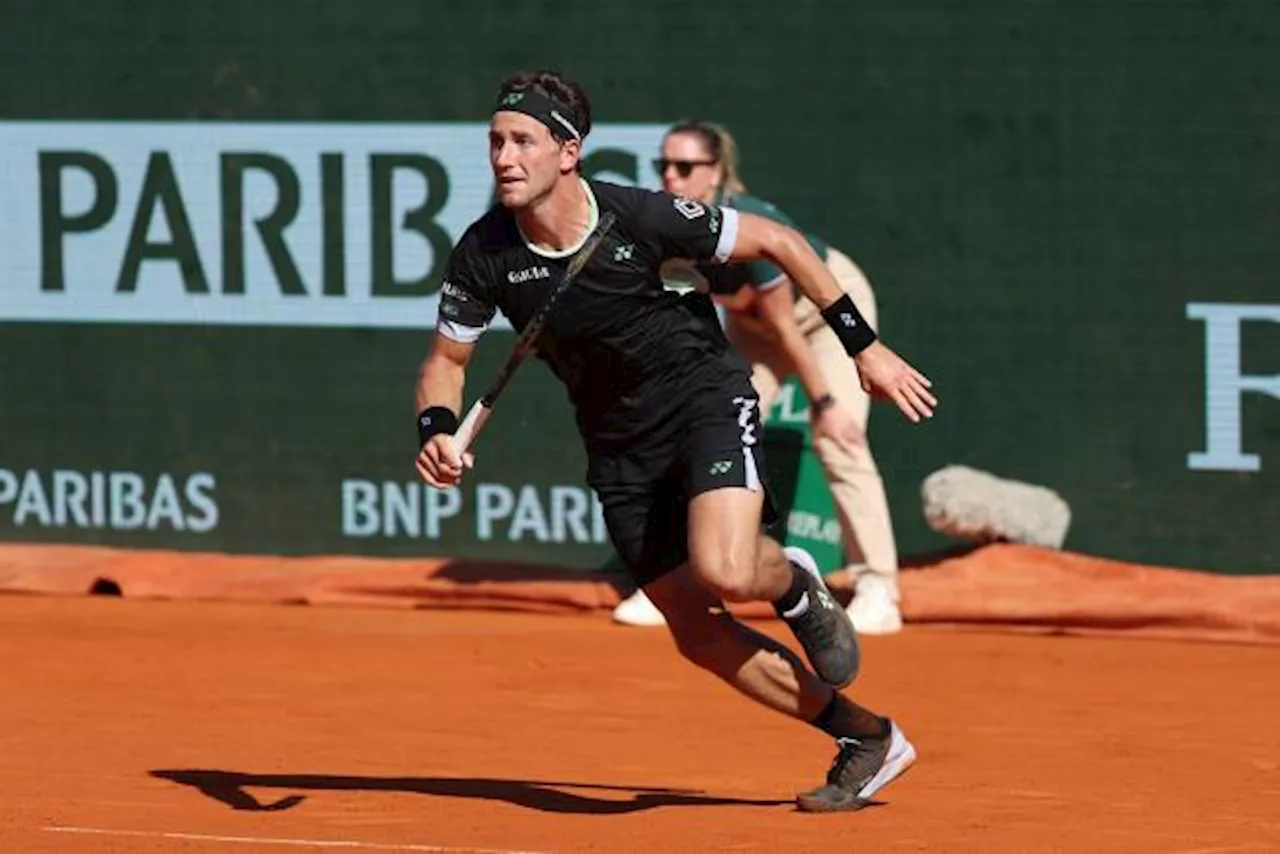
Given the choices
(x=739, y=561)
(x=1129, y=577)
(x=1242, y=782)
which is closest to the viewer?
(x=739, y=561)

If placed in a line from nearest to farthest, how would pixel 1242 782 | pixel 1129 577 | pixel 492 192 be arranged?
pixel 1242 782 → pixel 1129 577 → pixel 492 192

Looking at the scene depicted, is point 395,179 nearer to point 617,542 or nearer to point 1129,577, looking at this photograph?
point 1129,577

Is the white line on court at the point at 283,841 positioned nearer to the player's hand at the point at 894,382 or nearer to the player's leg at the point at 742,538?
the player's leg at the point at 742,538

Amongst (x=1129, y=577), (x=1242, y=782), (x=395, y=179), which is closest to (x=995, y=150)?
(x=1129, y=577)

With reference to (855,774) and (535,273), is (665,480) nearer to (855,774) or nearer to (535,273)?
(535,273)

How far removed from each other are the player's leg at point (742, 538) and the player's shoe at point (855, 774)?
235mm

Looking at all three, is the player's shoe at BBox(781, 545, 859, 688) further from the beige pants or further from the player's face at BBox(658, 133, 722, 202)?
the beige pants

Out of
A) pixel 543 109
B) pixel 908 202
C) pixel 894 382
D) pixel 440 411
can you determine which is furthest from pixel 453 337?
pixel 908 202

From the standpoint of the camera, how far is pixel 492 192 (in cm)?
1311

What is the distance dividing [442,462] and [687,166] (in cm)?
405

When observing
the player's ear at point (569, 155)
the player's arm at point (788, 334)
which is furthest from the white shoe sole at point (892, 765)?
the player's arm at point (788, 334)

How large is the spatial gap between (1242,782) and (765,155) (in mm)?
4541

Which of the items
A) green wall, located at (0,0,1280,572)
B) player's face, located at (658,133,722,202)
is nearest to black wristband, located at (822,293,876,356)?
player's face, located at (658,133,722,202)

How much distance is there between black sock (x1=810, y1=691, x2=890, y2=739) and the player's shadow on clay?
379 mm
